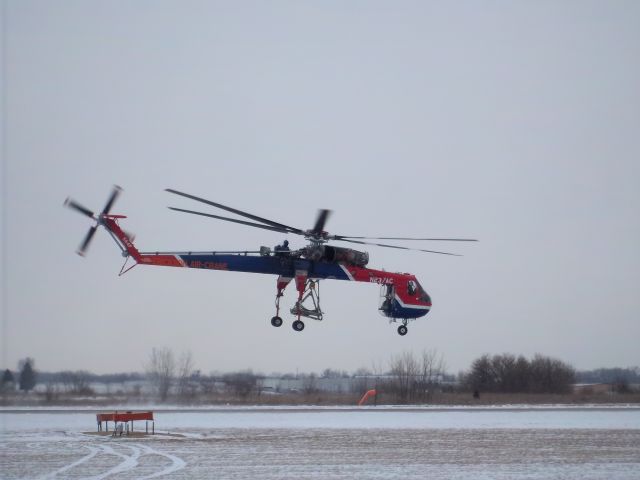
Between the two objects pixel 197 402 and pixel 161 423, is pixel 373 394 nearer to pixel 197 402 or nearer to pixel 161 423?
pixel 197 402

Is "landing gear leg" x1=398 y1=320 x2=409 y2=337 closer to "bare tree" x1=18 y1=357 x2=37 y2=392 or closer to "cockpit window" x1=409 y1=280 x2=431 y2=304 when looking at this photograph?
"cockpit window" x1=409 y1=280 x2=431 y2=304

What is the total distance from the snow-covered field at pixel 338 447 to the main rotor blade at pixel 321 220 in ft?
24.3

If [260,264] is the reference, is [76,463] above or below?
below

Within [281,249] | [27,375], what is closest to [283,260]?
[281,249]

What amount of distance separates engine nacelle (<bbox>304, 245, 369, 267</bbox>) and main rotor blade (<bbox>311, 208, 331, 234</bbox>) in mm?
731

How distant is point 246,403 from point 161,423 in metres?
19.1

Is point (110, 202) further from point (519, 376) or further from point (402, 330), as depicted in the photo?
point (519, 376)

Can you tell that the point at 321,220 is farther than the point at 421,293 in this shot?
No

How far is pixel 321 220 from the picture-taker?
32.3m

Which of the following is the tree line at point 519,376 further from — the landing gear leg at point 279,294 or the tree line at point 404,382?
the landing gear leg at point 279,294

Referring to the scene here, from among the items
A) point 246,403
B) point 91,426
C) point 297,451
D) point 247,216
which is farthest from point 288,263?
point 246,403

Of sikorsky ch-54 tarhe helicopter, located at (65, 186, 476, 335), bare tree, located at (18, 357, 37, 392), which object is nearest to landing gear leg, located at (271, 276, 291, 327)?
sikorsky ch-54 tarhe helicopter, located at (65, 186, 476, 335)

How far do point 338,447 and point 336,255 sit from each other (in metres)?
7.51

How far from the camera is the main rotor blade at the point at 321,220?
31.5 meters
